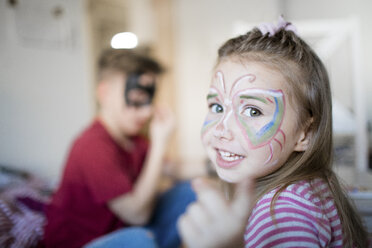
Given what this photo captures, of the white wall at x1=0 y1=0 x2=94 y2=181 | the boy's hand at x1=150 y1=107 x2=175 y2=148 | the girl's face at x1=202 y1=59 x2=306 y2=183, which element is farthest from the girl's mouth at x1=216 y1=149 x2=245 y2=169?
the white wall at x1=0 y1=0 x2=94 y2=181

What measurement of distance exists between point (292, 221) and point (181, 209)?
0.70 metres

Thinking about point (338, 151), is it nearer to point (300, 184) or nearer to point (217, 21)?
point (300, 184)

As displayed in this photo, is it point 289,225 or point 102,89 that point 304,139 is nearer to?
point 289,225

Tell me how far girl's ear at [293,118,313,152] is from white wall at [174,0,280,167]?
1.64 metres

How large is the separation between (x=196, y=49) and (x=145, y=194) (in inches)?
60.3

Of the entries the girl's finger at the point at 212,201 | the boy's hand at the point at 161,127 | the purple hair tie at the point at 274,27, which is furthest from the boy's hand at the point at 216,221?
the boy's hand at the point at 161,127

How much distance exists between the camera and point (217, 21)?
7.31ft

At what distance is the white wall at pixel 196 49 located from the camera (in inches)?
86.8

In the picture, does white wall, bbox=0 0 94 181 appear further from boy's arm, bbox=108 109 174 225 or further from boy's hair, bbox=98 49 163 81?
boy's arm, bbox=108 109 174 225

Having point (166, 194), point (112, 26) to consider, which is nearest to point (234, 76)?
point (166, 194)

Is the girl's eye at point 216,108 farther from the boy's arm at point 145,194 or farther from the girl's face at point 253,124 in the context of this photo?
the boy's arm at point 145,194

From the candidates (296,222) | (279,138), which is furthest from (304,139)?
(296,222)

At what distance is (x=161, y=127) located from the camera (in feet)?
3.92

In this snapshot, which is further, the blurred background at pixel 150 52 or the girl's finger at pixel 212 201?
the blurred background at pixel 150 52
